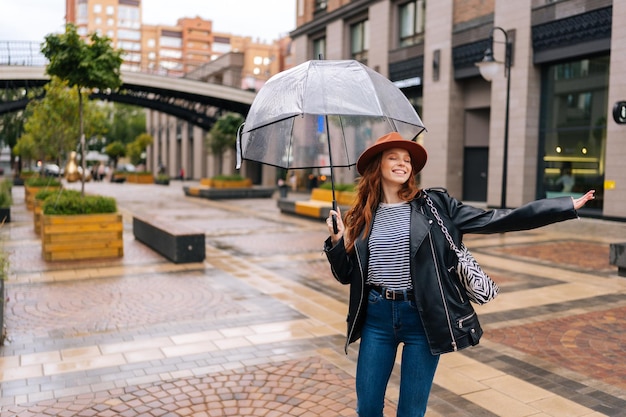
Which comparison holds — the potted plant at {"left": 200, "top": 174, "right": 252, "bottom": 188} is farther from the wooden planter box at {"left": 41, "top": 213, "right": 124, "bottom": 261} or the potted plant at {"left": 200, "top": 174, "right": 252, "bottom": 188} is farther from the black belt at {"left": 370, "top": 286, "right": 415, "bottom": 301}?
the black belt at {"left": 370, "top": 286, "right": 415, "bottom": 301}

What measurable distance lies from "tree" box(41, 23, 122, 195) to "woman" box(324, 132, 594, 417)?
31.7 ft

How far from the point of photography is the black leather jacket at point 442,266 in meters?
2.87

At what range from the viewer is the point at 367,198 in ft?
10.5

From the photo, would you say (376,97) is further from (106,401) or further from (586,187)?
(586,187)

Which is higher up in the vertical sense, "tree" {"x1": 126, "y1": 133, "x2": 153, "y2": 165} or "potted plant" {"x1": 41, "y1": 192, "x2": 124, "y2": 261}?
"tree" {"x1": 126, "y1": 133, "x2": 153, "y2": 165}

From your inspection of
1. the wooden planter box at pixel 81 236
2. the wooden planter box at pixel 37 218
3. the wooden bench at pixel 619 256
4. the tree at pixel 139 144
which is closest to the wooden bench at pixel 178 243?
the wooden planter box at pixel 81 236

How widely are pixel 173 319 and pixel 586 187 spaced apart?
1710 centimetres

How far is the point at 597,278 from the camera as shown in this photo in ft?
30.6

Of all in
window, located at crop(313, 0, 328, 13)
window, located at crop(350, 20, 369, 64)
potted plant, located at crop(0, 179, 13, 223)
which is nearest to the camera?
potted plant, located at crop(0, 179, 13, 223)

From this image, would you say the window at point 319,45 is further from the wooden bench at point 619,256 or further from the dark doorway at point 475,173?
the wooden bench at point 619,256

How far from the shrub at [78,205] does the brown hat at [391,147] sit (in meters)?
9.09

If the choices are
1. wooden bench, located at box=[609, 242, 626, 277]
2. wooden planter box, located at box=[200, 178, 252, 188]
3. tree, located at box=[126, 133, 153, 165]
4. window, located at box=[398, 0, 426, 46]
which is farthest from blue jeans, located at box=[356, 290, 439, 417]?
tree, located at box=[126, 133, 153, 165]

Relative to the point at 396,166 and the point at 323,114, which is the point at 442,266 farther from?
the point at 323,114

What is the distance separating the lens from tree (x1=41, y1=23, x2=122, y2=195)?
1149 cm
